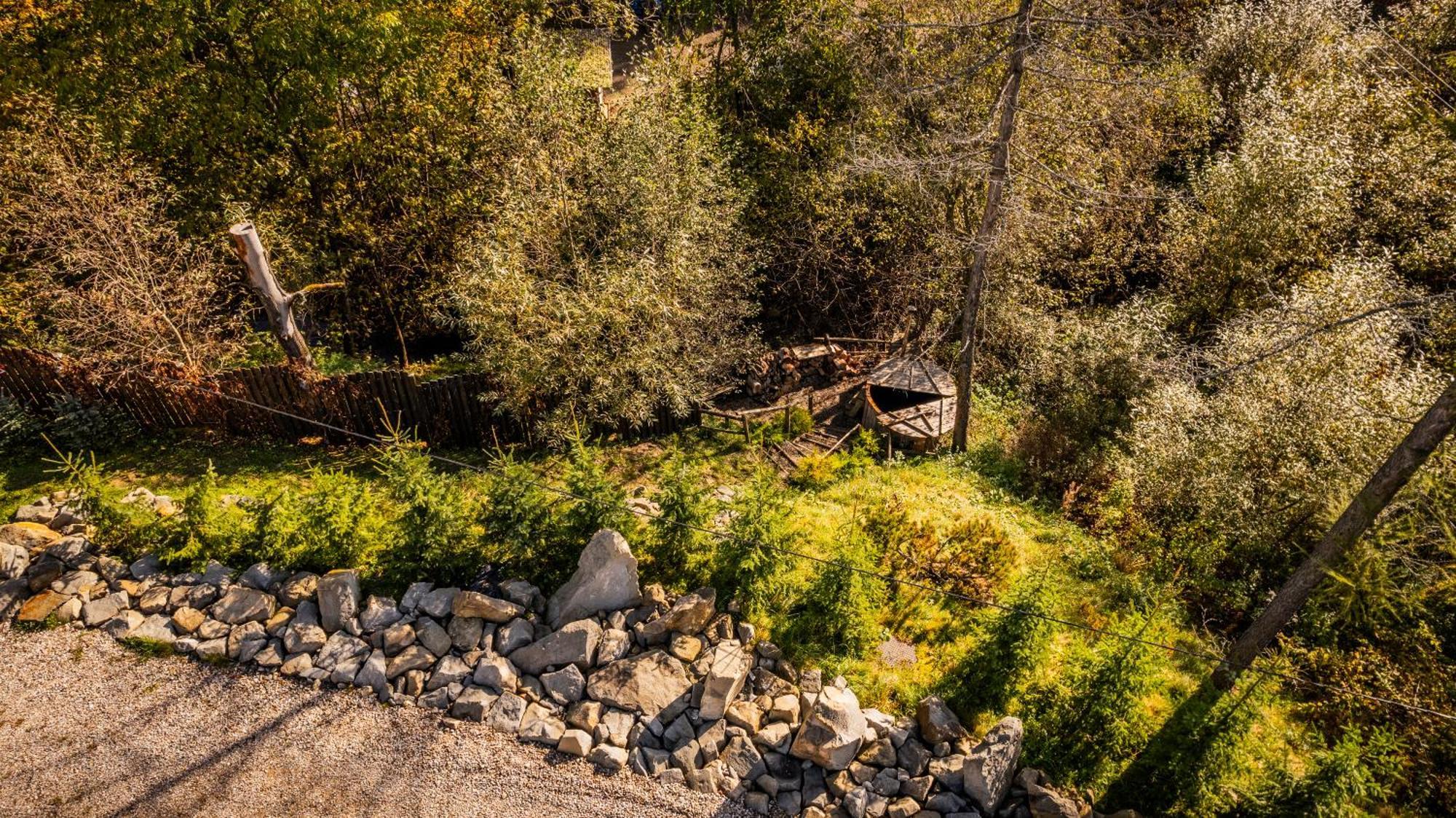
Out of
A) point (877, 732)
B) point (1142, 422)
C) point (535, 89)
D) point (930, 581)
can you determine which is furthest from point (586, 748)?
point (535, 89)

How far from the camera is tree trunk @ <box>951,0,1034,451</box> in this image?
989cm

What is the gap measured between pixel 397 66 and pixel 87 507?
9.38m

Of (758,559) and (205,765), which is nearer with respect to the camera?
(205,765)

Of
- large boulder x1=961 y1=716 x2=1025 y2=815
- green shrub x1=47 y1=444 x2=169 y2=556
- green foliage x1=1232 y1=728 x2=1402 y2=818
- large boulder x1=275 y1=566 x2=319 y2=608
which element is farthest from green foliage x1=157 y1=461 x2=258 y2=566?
green foliage x1=1232 y1=728 x2=1402 y2=818

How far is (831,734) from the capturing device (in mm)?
6438

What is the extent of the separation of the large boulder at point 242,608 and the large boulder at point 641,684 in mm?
3830

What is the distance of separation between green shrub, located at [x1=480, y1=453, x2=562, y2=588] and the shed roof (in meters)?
8.19

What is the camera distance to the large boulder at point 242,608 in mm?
7598

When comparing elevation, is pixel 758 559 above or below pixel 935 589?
above

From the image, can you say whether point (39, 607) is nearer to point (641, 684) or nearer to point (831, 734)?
point (641, 684)

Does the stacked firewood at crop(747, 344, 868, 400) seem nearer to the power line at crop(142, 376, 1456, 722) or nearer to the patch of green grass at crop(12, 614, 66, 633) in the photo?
the power line at crop(142, 376, 1456, 722)

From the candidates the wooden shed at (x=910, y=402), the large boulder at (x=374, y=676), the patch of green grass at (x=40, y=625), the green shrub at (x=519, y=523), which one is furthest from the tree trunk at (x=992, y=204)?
the patch of green grass at (x=40, y=625)

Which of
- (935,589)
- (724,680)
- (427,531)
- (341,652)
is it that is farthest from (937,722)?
(341,652)

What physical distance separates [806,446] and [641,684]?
7.25 meters
